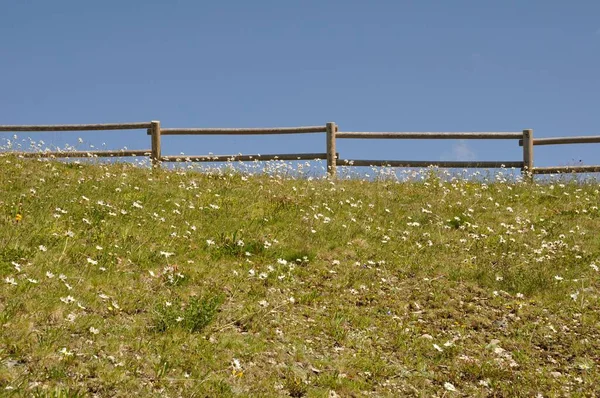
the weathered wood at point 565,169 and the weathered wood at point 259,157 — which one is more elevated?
the weathered wood at point 259,157

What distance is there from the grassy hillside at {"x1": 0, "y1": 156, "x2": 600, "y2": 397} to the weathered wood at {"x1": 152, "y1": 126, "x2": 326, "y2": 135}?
17.2 ft

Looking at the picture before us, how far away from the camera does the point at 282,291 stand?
10336mm

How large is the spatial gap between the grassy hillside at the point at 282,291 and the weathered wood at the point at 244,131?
5.23m

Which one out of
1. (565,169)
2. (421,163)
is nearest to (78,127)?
(421,163)

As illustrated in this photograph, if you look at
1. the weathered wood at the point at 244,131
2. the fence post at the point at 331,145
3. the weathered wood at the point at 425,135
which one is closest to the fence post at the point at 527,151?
the weathered wood at the point at 425,135

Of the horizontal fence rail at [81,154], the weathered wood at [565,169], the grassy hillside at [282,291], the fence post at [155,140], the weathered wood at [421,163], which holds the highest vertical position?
the fence post at [155,140]

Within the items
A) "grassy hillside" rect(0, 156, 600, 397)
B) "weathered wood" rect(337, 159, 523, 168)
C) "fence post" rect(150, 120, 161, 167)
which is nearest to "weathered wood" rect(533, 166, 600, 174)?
"weathered wood" rect(337, 159, 523, 168)

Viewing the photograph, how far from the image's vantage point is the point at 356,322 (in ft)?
31.5

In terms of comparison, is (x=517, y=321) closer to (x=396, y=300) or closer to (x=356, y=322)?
(x=396, y=300)

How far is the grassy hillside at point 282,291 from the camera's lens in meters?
7.56

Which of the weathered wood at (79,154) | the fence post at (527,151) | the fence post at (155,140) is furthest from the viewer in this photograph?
the fence post at (155,140)

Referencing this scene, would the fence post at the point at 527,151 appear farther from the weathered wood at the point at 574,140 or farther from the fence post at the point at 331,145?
the fence post at the point at 331,145

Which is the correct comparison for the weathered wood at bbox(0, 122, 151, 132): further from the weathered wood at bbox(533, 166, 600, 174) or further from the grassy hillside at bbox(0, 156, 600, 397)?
the weathered wood at bbox(533, 166, 600, 174)

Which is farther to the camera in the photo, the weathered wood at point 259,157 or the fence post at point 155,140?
the fence post at point 155,140
